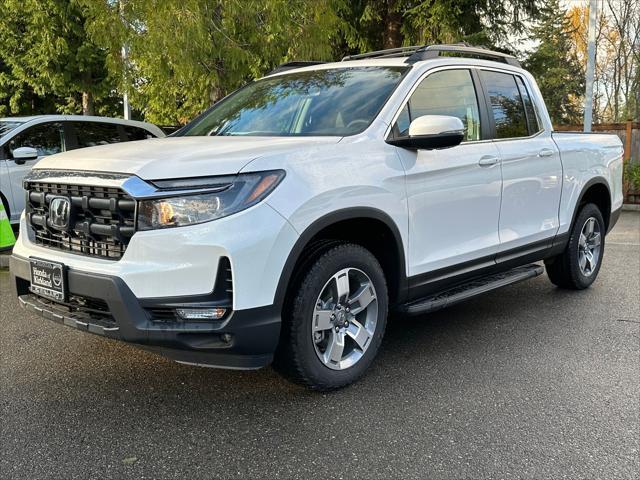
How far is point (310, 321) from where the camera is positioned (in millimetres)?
3250

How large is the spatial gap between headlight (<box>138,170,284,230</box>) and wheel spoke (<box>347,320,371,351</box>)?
106 cm

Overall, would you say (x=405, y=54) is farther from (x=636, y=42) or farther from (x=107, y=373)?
(x=636, y=42)

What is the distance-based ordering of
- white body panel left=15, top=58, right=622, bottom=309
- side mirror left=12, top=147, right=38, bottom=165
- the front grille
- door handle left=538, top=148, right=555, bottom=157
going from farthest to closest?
side mirror left=12, top=147, right=38, bottom=165, door handle left=538, top=148, right=555, bottom=157, the front grille, white body panel left=15, top=58, right=622, bottom=309

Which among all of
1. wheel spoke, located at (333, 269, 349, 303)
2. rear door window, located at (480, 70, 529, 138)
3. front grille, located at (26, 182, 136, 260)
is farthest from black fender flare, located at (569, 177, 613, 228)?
front grille, located at (26, 182, 136, 260)

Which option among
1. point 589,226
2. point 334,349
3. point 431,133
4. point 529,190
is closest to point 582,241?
point 589,226

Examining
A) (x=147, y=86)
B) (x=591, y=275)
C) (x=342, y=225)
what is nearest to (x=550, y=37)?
(x=147, y=86)

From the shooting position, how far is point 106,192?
120 inches

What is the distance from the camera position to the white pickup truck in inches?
115

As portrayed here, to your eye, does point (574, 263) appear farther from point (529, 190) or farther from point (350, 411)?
point (350, 411)

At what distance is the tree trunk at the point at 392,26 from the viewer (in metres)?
13.4

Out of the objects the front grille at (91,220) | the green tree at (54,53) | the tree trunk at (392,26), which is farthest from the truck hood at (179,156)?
the green tree at (54,53)

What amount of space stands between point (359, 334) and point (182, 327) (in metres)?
1.13

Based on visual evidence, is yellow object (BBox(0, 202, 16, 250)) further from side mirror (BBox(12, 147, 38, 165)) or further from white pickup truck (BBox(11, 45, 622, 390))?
side mirror (BBox(12, 147, 38, 165))

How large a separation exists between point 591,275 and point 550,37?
30.2m
